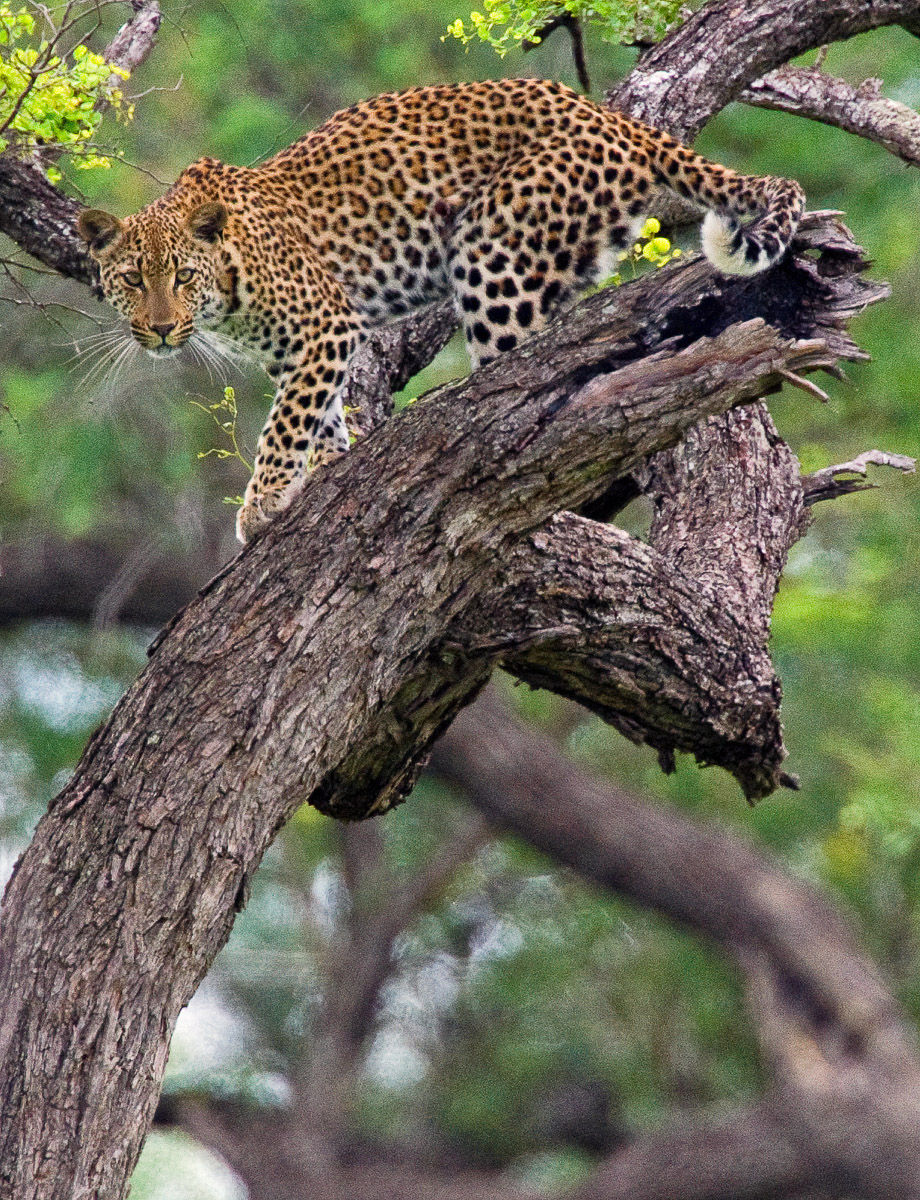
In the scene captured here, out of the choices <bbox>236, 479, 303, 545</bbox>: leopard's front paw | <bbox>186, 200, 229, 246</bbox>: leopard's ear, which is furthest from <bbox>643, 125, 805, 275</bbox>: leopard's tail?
<bbox>236, 479, 303, 545</bbox>: leopard's front paw

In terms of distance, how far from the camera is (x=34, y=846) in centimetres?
545

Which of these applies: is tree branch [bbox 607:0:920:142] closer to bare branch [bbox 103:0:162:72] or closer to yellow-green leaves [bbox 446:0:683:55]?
yellow-green leaves [bbox 446:0:683:55]

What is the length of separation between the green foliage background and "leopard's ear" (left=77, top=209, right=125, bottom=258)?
298 cm

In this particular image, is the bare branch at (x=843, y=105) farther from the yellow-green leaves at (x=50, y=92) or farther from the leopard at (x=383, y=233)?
the yellow-green leaves at (x=50, y=92)

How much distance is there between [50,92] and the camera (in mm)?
6102

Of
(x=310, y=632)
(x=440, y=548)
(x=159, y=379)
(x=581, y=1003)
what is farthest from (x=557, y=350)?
(x=581, y=1003)

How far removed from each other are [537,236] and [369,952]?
36.9 ft

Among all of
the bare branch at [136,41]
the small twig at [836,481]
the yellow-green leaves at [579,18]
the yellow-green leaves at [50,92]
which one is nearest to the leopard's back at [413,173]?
the yellow-green leaves at [579,18]

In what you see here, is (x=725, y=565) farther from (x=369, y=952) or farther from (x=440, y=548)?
(x=369, y=952)

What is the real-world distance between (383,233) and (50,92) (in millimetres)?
1453

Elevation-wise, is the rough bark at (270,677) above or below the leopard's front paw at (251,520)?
below

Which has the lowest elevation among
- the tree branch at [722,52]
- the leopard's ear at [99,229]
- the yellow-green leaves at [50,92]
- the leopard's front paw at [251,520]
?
the leopard's front paw at [251,520]

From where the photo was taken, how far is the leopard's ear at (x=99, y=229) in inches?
264

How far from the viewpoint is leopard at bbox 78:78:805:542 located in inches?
256
